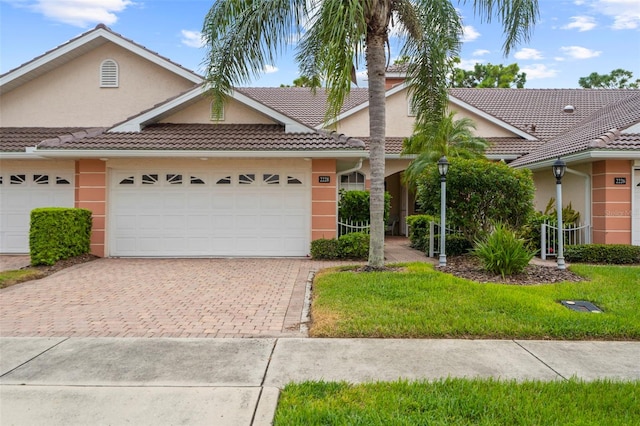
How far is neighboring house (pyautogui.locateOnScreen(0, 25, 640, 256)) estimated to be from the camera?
1121cm

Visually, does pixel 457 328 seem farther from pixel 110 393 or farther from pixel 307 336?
pixel 110 393

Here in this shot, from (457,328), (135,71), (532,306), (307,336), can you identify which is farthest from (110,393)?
(135,71)

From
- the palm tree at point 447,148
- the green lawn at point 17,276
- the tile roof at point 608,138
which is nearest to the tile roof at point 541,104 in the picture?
the tile roof at point 608,138

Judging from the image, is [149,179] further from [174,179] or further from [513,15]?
[513,15]

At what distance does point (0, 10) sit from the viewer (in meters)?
9.41

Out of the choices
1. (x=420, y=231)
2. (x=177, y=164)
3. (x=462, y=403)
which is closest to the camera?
(x=462, y=403)

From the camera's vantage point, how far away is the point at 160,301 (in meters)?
6.84

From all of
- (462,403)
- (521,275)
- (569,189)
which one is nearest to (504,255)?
(521,275)

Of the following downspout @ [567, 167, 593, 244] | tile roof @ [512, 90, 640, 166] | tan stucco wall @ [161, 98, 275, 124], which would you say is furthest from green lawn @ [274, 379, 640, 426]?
tan stucco wall @ [161, 98, 275, 124]

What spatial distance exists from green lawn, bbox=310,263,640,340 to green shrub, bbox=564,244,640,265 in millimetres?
2714

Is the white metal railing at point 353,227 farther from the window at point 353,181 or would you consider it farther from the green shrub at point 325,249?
the window at point 353,181

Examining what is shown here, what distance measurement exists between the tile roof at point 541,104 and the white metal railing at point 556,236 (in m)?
6.80

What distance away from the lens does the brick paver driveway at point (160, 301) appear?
17.7 feet

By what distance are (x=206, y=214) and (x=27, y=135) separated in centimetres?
689
